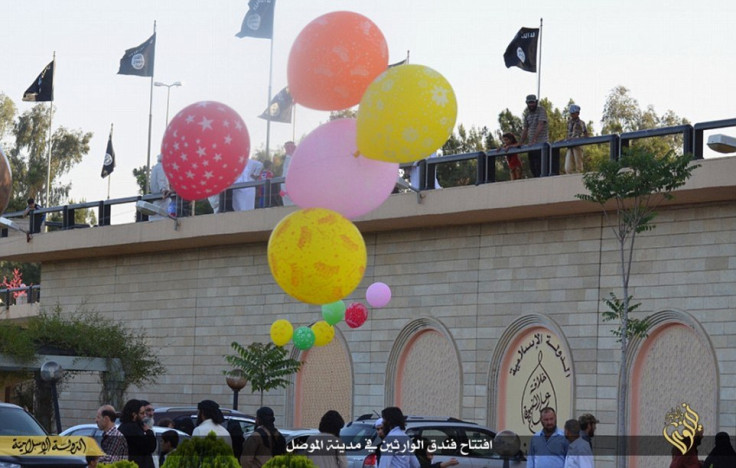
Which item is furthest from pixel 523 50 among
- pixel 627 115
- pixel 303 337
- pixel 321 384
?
pixel 627 115

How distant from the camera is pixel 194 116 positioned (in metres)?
10.3

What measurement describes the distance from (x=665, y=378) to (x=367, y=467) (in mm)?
7649

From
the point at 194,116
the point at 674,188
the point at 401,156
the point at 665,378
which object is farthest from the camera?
Result: the point at 665,378

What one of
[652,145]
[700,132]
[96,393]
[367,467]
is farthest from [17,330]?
[652,145]

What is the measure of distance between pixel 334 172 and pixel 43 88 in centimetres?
2644

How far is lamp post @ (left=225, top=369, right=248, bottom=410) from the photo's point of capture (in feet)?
83.1

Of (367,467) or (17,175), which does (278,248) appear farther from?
(17,175)

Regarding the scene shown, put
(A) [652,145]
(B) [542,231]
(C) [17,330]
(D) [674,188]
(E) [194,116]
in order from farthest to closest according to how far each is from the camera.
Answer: (A) [652,145]
(C) [17,330]
(B) [542,231]
(D) [674,188]
(E) [194,116]

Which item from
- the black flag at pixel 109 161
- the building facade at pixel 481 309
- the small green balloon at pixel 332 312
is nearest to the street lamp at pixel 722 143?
the building facade at pixel 481 309

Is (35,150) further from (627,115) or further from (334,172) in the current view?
(334,172)

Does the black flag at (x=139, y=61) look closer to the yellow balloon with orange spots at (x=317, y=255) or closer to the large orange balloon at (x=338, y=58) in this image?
the large orange balloon at (x=338, y=58)

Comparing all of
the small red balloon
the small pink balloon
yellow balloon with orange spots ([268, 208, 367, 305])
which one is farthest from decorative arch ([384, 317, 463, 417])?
yellow balloon with orange spots ([268, 208, 367, 305])

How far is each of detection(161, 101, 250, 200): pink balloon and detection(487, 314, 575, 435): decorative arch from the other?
1367cm

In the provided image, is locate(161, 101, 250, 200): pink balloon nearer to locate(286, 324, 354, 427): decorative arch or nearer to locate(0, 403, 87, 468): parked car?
locate(0, 403, 87, 468): parked car
